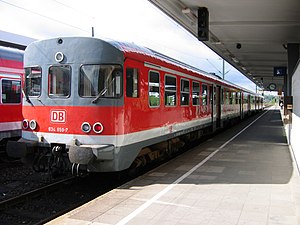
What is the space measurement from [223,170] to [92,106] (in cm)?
354

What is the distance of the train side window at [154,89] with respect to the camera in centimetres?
817

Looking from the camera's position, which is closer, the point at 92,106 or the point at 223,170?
the point at 92,106

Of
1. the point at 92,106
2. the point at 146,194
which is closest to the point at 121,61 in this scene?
the point at 92,106

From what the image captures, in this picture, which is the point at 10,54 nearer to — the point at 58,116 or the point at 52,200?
A: the point at 58,116

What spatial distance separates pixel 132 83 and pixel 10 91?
5.31m

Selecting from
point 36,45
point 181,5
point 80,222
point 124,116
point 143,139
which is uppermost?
point 181,5

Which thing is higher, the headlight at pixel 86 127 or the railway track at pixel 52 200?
the headlight at pixel 86 127

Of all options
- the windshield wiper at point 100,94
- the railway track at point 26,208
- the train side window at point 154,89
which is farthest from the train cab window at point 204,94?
the railway track at point 26,208

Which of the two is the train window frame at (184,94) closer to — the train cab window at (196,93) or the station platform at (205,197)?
the train cab window at (196,93)

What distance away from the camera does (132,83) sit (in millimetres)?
7285

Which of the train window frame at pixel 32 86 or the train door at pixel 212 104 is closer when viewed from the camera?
the train window frame at pixel 32 86

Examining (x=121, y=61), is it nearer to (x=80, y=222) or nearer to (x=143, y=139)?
(x=143, y=139)

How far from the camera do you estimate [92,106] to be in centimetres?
683

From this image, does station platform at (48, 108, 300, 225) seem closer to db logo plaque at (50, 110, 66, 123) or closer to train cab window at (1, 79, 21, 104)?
db logo plaque at (50, 110, 66, 123)
